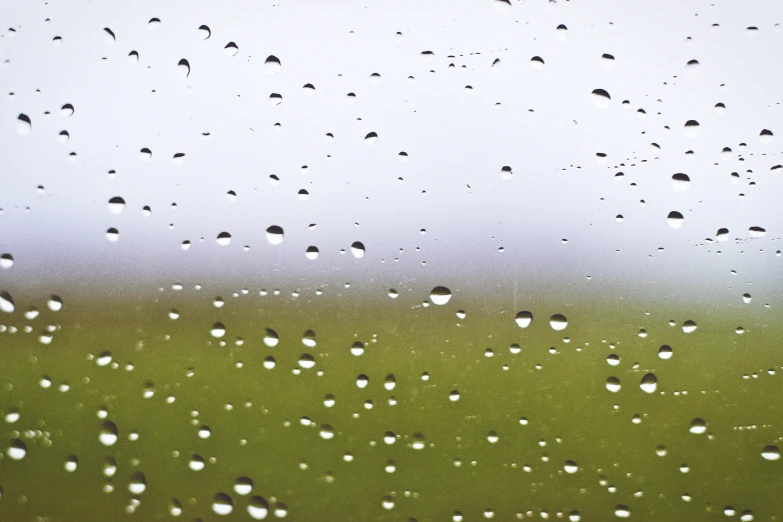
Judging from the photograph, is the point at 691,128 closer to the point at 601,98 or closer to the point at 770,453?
the point at 601,98

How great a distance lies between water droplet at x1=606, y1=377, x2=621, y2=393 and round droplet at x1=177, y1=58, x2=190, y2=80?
48 centimetres

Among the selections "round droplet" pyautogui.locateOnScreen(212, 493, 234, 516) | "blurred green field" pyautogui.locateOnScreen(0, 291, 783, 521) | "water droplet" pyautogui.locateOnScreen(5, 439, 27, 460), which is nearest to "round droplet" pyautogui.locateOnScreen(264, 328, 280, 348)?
"blurred green field" pyautogui.locateOnScreen(0, 291, 783, 521)

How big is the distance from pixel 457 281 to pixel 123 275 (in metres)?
0.31

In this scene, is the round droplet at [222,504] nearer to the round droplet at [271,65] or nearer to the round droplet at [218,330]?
the round droplet at [218,330]

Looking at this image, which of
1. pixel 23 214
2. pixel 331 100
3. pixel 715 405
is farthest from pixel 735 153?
pixel 23 214

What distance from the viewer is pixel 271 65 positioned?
17.4 inches

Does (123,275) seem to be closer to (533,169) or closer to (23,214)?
(23,214)

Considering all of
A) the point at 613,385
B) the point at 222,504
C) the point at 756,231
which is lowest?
the point at 222,504

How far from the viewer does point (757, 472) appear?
428 mm

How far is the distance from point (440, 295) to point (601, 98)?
0.75 ft

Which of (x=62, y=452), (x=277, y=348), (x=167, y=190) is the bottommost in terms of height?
(x=62, y=452)

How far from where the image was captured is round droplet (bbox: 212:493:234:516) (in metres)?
0.44

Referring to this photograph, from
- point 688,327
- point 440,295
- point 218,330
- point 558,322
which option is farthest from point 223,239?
point 688,327

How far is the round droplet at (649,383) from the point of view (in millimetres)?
432
